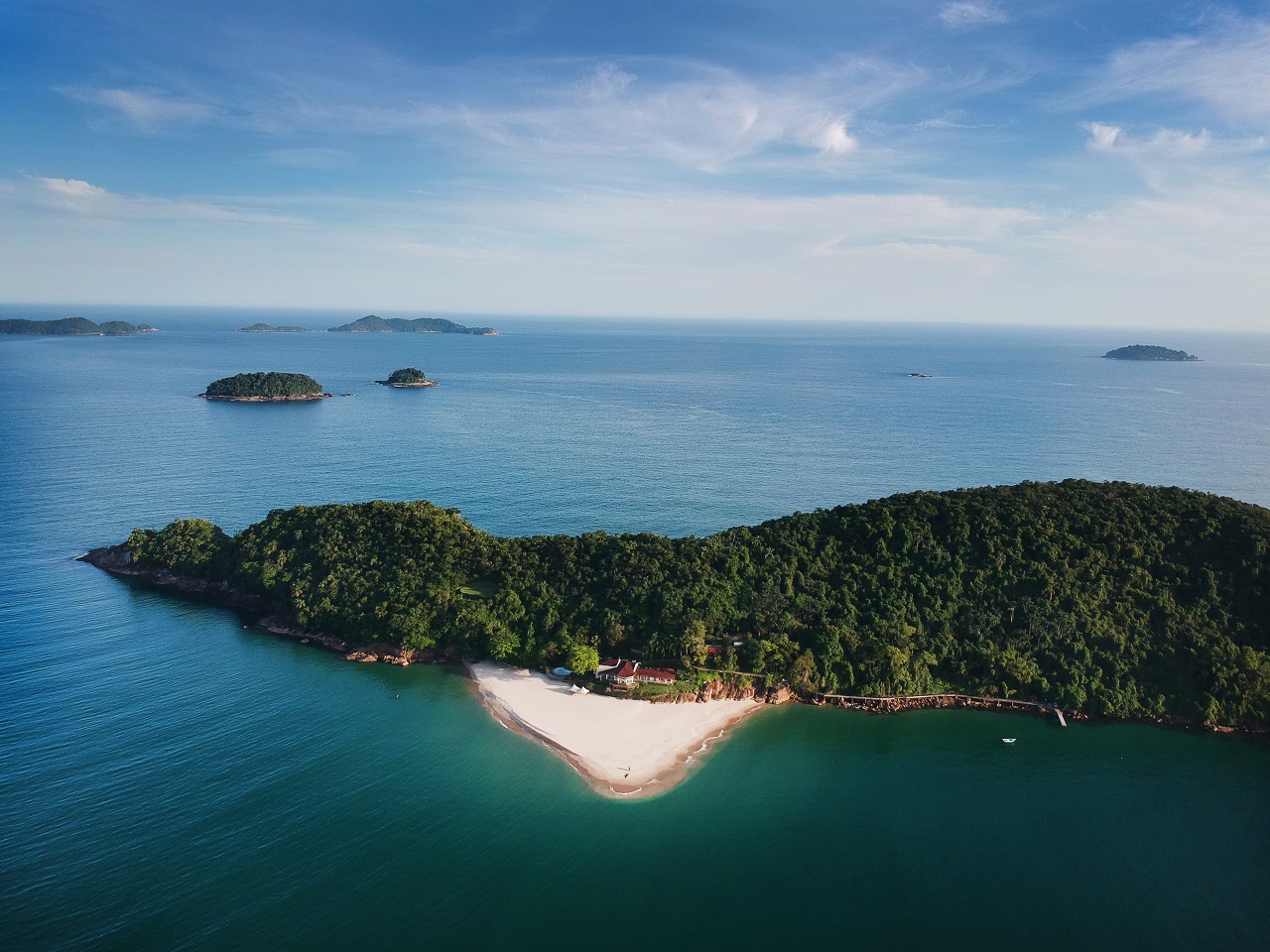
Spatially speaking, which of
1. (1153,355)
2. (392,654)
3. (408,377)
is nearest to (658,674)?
(392,654)

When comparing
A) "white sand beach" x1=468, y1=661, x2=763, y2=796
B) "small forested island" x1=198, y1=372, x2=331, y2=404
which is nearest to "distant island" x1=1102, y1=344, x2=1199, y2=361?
"small forested island" x1=198, y1=372, x2=331, y2=404

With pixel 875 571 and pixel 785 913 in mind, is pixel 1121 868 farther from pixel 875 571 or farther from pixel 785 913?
pixel 875 571

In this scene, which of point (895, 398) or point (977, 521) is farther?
point (895, 398)

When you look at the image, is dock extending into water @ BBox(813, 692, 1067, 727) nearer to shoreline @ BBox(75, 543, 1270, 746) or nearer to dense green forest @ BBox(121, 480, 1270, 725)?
shoreline @ BBox(75, 543, 1270, 746)

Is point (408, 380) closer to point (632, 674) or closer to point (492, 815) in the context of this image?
point (632, 674)

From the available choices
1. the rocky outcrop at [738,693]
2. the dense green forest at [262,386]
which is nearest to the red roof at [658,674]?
the rocky outcrop at [738,693]

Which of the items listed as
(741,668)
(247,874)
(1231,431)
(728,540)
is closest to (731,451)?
(728,540)
